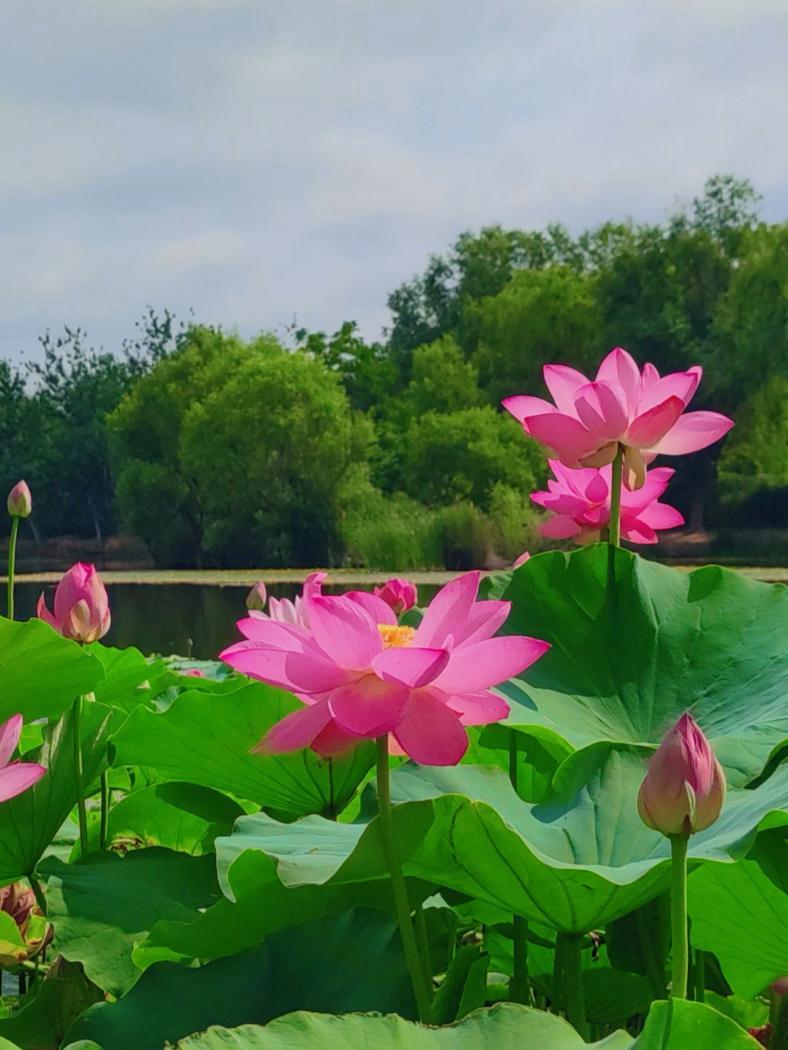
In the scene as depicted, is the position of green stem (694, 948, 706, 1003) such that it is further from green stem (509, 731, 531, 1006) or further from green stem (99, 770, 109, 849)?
green stem (99, 770, 109, 849)

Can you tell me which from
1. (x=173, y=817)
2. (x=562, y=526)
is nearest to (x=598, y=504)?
(x=562, y=526)

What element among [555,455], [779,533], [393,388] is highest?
[393,388]

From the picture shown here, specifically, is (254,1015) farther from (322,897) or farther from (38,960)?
(38,960)

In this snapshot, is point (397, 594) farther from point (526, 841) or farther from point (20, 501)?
point (526, 841)

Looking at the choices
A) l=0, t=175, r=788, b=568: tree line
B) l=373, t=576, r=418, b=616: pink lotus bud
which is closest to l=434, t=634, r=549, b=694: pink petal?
l=373, t=576, r=418, b=616: pink lotus bud

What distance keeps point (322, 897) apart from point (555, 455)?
361 mm

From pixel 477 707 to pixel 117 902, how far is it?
32cm

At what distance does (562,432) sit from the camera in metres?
0.73

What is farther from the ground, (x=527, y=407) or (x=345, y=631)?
(x=527, y=407)

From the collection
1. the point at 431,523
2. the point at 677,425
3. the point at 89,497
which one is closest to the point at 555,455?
the point at 677,425

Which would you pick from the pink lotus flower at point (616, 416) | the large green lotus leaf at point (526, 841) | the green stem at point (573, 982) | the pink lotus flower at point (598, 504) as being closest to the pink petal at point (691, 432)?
the pink lotus flower at point (616, 416)

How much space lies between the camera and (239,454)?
14984 millimetres

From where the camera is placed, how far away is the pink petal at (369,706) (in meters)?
0.45

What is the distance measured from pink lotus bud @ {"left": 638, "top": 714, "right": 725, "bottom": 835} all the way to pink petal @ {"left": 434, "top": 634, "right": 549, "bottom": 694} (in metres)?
0.08
